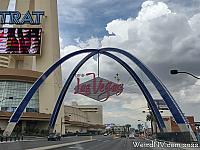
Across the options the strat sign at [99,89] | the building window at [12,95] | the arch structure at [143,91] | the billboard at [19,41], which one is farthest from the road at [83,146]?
the building window at [12,95]

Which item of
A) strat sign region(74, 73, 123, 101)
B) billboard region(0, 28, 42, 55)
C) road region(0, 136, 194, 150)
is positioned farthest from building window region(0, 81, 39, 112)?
road region(0, 136, 194, 150)

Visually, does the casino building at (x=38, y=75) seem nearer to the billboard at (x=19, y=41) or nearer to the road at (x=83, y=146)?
the billboard at (x=19, y=41)

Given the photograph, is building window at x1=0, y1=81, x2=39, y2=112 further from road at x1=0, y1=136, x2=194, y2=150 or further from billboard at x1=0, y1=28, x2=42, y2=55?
road at x1=0, y1=136, x2=194, y2=150

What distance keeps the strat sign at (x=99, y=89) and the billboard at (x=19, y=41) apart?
3011cm

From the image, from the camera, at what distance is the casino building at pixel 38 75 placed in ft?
382

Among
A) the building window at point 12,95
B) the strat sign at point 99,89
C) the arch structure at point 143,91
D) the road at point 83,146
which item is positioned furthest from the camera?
the building window at point 12,95

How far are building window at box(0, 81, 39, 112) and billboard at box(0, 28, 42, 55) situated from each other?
55.5 ft

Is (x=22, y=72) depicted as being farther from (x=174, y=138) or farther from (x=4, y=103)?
(x=174, y=138)

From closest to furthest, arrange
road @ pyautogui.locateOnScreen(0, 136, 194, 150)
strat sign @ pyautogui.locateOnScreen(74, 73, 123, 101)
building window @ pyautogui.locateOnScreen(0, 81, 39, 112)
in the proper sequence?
road @ pyautogui.locateOnScreen(0, 136, 194, 150), strat sign @ pyautogui.locateOnScreen(74, 73, 123, 101), building window @ pyautogui.locateOnScreen(0, 81, 39, 112)

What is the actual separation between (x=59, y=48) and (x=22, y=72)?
20532 millimetres

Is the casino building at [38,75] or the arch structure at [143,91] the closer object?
the arch structure at [143,91]

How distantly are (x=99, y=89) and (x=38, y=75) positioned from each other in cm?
4162

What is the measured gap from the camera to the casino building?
4579 inches

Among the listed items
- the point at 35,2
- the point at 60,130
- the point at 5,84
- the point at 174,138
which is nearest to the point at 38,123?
the point at 60,130
